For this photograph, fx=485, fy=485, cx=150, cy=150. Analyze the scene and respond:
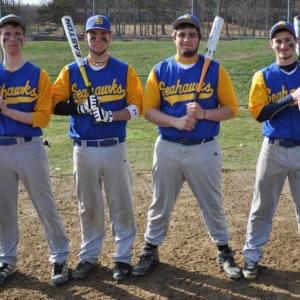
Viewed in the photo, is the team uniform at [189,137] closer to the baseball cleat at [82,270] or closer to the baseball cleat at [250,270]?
the baseball cleat at [250,270]

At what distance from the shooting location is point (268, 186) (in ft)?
13.3

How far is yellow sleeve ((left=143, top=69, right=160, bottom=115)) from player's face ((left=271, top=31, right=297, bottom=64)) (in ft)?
3.35

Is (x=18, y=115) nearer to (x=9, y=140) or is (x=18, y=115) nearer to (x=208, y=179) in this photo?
(x=9, y=140)

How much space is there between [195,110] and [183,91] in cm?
24

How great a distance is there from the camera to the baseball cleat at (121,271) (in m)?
4.12

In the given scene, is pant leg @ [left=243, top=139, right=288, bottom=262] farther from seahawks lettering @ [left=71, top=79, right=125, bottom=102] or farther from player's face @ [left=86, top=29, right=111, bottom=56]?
player's face @ [left=86, top=29, right=111, bottom=56]

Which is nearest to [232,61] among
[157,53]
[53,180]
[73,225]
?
[157,53]

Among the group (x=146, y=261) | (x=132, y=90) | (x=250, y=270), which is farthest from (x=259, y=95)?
(x=146, y=261)

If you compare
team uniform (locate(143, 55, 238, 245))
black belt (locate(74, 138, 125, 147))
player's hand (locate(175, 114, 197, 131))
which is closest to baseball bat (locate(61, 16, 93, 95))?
black belt (locate(74, 138, 125, 147))

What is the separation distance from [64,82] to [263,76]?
5.39 feet

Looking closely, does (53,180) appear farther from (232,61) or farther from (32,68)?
(232,61)

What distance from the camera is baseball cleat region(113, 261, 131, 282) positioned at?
4.12 m

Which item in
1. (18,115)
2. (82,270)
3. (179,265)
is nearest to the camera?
(18,115)

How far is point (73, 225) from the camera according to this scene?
5340mm
